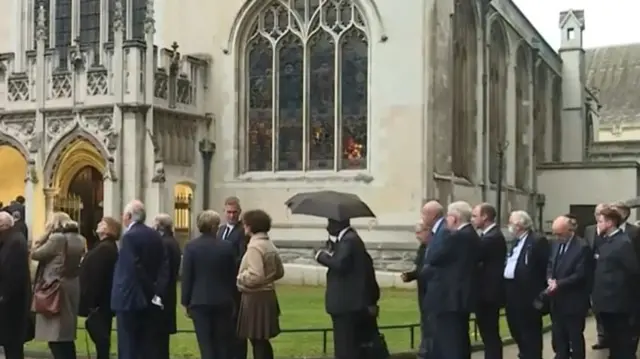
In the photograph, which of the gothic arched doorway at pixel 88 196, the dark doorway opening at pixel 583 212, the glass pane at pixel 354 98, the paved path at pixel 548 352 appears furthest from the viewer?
the dark doorway opening at pixel 583 212

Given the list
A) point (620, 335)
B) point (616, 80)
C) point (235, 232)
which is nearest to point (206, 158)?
point (235, 232)

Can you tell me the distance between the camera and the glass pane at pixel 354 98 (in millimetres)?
23578

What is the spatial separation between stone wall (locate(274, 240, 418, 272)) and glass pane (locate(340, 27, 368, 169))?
2.07m

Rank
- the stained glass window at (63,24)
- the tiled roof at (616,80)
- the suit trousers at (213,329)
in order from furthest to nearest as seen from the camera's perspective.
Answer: the tiled roof at (616,80) < the stained glass window at (63,24) < the suit trousers at (213,329)

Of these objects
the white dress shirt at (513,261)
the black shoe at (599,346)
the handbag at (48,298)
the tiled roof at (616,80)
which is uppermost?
the tiled roof at (616,80)

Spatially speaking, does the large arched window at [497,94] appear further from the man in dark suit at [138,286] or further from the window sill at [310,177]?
the man in dark suit at [138,286]

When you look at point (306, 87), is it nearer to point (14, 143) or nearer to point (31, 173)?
point (31, 173)

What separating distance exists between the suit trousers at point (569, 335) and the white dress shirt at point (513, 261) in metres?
0.75

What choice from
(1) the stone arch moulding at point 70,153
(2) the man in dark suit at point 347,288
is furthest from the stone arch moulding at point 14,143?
(2) the man in dark suit at point 347,288

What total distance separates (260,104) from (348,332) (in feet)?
49.9

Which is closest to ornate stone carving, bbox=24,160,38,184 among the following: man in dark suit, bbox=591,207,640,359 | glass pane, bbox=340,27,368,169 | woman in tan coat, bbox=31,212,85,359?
glass pane, bbox=340,27,368,169

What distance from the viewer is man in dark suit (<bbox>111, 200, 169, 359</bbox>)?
10086 millimetres

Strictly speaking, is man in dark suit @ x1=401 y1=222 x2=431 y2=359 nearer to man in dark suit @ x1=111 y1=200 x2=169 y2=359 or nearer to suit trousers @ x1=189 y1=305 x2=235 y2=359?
suit trousers @ x1=189 y1=305 x2=235 y2=359

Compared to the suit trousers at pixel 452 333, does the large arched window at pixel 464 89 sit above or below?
above
